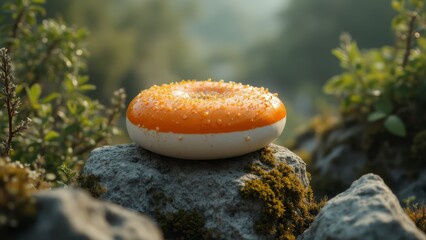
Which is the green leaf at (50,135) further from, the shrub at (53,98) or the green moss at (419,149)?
the green moss at (419,149)

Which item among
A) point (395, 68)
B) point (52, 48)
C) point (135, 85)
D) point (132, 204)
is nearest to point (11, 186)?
point (132, 204)

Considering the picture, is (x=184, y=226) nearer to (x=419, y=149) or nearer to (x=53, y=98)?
(x=53, y=98)

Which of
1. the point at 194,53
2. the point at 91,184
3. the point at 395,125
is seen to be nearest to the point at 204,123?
the point at 91,184

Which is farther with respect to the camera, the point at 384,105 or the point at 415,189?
the point at 384,105

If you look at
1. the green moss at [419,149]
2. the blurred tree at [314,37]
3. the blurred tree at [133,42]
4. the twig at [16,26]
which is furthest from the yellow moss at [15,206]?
the blurred tree at [314,37]

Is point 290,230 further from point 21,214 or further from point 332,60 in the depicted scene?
point 332,60

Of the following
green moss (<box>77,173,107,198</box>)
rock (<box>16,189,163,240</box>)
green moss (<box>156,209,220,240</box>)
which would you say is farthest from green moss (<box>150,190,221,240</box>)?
rock (<box>16,189,163,240</box>)
